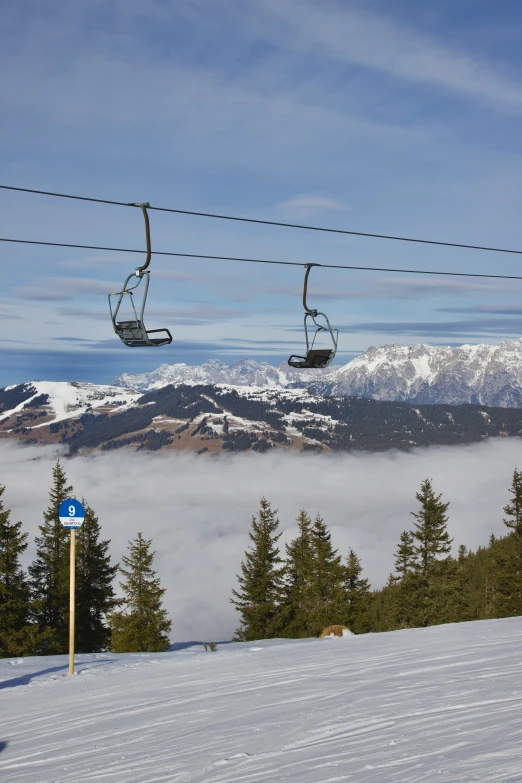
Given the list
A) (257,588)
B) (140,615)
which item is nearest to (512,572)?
(257,588)

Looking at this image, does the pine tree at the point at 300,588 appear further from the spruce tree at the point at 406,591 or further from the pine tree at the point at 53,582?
the pine tree at the point at 53,582

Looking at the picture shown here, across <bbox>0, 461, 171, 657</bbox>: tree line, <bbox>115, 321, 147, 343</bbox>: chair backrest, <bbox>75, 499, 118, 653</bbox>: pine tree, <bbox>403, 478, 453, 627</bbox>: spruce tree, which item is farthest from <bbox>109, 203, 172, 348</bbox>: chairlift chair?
<bbox>403, 478, 453, 627</bbox>: spruce tree

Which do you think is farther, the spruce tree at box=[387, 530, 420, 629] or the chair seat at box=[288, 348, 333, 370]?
the spruce tree at box=[387, 530, 420, 629]

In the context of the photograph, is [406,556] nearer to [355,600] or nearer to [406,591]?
[406,591]

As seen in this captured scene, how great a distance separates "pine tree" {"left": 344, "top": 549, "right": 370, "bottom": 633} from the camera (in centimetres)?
4338

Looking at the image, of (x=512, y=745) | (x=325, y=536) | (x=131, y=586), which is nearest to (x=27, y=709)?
(x=512, y=745)

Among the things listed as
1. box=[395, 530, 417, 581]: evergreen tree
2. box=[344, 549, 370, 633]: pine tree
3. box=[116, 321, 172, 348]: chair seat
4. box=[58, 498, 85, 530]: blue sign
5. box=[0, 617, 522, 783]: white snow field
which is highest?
box=[116, 321, 172, 348]: chair seat

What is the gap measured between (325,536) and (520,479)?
43.6ft

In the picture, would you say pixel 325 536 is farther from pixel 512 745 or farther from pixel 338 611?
pixel 512 745

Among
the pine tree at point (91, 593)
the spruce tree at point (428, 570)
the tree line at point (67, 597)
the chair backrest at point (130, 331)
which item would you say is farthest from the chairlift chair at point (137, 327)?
the spruce tree at point (428, 570)

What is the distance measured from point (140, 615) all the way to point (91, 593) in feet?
16.8

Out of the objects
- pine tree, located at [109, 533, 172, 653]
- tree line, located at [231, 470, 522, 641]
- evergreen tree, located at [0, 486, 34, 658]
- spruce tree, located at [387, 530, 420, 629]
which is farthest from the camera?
spruce tree, located at [387, 530, 420, 629]

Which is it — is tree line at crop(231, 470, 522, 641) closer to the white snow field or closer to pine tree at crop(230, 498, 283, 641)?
pine tree at crop(230, 498, 283, 641)

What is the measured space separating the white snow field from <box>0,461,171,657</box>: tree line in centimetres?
1862
